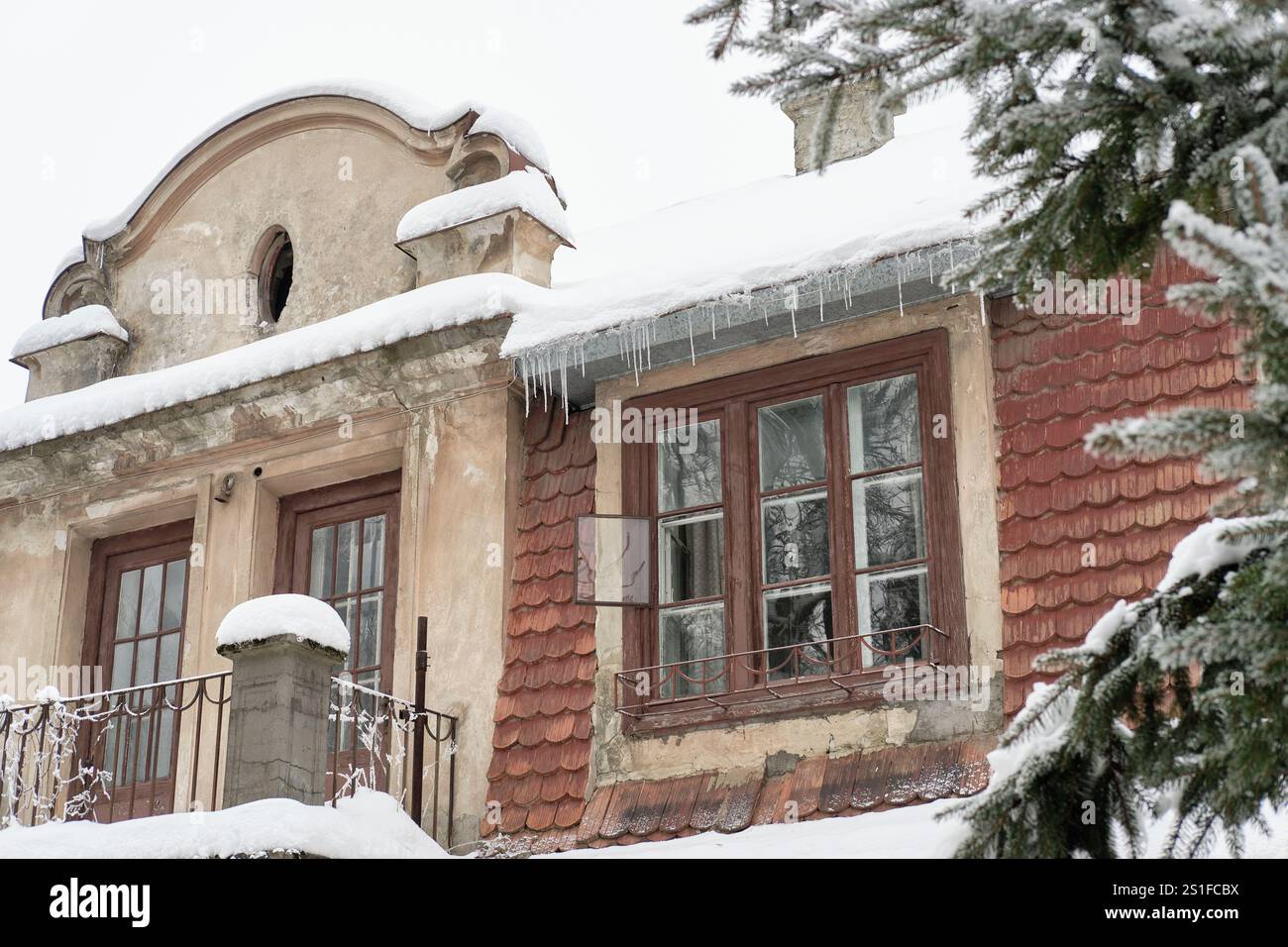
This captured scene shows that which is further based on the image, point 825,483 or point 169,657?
point 169,657

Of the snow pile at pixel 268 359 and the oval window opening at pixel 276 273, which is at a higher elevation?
the oval window opening at pixel 276 273

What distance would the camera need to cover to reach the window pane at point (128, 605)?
34.7 ft

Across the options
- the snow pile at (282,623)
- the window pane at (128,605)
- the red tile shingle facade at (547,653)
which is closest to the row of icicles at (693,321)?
the red tile shingle facade at (547,653)

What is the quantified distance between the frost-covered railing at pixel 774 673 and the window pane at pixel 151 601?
3.42 metres

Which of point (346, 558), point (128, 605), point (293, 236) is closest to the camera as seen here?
point (346, 558)

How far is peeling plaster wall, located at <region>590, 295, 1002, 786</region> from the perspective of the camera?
770 cm

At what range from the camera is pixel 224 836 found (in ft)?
22.4

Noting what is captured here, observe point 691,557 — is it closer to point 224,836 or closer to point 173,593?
point 224,836

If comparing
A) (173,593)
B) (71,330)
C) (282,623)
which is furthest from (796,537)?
(71,330)

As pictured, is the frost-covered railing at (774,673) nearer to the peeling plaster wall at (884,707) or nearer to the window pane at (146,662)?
the peeling plaster wall at (884,707)

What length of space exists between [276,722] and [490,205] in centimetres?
359

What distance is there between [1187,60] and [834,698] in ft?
15.3

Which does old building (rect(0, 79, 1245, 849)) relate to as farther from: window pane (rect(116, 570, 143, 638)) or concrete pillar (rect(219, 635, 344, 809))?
concrete pillar (rect(219, 635, 344, 809))

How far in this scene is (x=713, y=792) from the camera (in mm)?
7977
